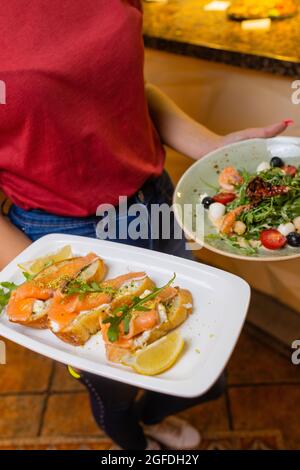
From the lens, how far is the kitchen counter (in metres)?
1.23

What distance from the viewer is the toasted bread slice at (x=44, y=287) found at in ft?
2.37

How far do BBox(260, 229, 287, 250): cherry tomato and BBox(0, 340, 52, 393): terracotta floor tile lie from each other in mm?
1115

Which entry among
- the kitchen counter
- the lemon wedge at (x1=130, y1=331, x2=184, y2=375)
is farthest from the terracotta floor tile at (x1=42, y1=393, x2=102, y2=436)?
the kitchen counter

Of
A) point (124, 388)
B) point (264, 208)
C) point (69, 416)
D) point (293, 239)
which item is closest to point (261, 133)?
point (264, 208)

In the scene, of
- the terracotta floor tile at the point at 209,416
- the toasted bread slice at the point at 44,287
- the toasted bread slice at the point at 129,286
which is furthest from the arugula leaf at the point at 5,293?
the terracotta floor tile at the point at 209,416

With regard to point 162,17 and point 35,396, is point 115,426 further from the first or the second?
point 162,17

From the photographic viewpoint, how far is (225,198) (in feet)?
3.09

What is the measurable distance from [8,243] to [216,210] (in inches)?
16.3

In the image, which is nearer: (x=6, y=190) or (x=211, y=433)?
(x=6, y=190)

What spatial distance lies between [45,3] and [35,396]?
4.23ft

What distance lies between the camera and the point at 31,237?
911 mm

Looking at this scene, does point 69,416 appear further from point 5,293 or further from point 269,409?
point 5,293

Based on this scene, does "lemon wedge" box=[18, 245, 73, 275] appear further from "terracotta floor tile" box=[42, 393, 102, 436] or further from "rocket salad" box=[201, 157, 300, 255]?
"terracotta floor tile" box=[42, 393, 102, 436]

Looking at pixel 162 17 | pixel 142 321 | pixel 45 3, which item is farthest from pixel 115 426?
pixel 162 17
